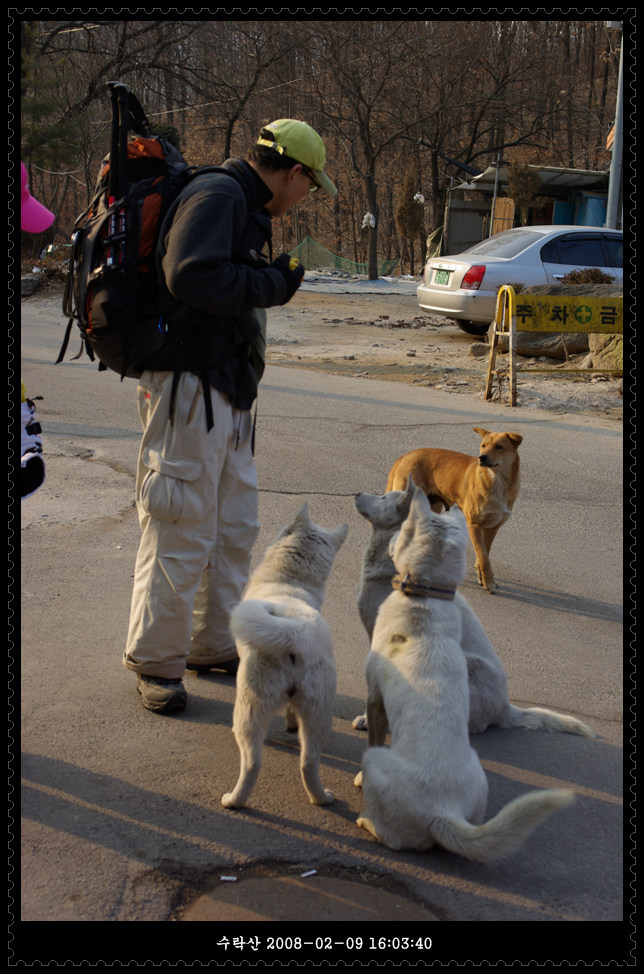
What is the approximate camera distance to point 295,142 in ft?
11.4

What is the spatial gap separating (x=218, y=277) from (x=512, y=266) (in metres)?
11.6

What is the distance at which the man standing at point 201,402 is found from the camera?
10.9 feet

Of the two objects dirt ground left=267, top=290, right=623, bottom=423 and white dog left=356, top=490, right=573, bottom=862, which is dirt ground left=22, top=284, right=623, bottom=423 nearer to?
dirt ground left=267, top=290, right=623, bottom=423

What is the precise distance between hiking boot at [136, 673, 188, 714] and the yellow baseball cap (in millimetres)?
2259

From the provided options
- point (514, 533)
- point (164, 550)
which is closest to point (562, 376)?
point (514, 533)

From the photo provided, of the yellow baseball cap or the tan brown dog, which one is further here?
the tan brown dog

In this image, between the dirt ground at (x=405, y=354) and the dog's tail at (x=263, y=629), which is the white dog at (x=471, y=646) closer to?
the dog's tail at (x=263, y=629)

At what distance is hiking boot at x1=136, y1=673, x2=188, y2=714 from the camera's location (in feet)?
11.7

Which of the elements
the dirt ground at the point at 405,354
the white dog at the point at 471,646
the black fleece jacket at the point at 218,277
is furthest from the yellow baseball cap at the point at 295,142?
the dirt ground at the point at 405,354

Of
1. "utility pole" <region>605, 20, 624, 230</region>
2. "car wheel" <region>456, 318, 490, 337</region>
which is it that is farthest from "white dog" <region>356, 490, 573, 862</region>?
"utility pole" <region>605, 20, 624, 230</region>

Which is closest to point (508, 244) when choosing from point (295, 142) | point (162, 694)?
point (295, 142)

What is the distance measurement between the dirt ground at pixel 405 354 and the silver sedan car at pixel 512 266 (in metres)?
0.77
